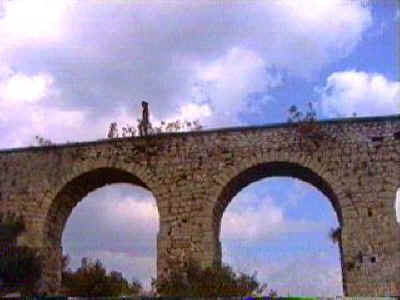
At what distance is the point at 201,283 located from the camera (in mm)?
14469

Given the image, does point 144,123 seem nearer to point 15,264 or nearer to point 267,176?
point 267,176

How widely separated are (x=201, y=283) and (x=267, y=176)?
405 cm

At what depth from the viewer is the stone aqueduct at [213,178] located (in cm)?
1538

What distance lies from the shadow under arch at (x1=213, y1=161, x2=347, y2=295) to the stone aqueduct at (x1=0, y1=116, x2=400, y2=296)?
38 millimetres

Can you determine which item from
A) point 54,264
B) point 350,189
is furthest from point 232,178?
point 54,264

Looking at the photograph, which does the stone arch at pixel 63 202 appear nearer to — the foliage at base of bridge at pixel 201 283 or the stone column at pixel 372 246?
the foliage at base of bridge at pixel 201 283

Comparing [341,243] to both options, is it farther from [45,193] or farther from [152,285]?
A: [45,193]

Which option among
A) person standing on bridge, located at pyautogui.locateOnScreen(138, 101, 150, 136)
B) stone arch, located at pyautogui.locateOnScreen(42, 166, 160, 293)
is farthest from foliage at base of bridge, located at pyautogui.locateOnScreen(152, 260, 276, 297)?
person standing on bridge, located at pyautogui.locateOnScreen(138, 101, 150, 136)

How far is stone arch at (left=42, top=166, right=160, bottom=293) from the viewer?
1716 cm

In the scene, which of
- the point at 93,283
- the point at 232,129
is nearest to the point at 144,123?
the point at 232,129

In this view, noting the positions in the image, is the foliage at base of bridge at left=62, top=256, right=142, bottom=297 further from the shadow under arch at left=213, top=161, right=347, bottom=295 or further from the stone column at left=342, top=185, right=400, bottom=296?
the stone column at left=342, top=185, right=400, bottom=296

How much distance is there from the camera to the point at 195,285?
1448 cm

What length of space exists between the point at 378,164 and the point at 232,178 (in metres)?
3.62

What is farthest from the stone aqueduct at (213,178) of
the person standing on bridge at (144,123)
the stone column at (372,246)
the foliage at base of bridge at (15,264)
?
the foliage at base of bridge at (15,264)
